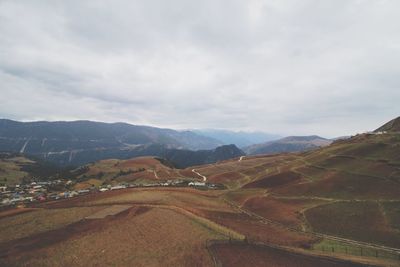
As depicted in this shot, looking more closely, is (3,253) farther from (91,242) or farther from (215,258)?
(215,258)

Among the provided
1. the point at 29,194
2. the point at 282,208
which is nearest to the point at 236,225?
the point at 282,208

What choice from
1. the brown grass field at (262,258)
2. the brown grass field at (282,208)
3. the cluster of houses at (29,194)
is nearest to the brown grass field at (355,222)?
the brown grass field at (282,208)

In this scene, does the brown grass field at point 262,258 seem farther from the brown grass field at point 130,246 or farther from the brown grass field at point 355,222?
the brown grass field at point 355,222

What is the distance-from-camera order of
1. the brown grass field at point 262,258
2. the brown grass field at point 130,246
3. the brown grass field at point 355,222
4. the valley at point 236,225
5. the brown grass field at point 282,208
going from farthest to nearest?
the brown grass field at point 282,208, the brown grass field at point 355,222, the valley at point 236,225, the brown grass field at point 262,258, the brown grass field at point 130,246

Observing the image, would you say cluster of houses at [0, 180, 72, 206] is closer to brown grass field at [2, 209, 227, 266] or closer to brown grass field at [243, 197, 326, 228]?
brown grass field at [2, 209, 227, 266]

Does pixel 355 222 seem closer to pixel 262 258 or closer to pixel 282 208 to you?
pixel 282 208

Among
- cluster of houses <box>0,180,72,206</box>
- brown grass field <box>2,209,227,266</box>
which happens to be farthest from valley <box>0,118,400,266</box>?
cluster of houses <box>0,180,72,206</box>

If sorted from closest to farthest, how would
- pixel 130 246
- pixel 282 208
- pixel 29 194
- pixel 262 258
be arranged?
pixel 262 258
pixel 130 246
pixel 282 208
pixel 29 194

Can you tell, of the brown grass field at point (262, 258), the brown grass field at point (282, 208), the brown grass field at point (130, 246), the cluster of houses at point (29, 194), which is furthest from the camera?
the cluster of houses at point (29, 194)

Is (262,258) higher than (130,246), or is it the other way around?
(130,246)

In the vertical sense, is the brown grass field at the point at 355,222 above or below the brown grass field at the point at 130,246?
above

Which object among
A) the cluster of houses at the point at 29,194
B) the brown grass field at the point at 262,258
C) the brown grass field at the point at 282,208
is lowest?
the cluster of houses at the point at 29,194
